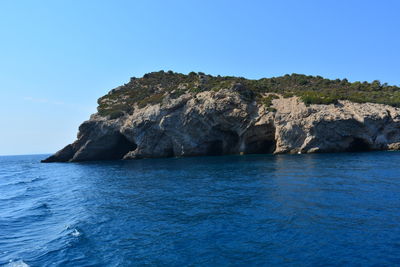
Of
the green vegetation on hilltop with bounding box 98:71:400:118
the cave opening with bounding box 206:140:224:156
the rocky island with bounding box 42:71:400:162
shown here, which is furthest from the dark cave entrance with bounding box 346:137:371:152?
the cave opening with bounding box 206:140:224:156

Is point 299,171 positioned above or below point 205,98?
below

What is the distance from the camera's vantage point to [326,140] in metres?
51.2

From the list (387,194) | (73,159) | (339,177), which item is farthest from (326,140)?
(73,159)

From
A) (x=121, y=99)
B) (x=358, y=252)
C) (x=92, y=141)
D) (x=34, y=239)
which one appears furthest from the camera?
(x=121, y=99)

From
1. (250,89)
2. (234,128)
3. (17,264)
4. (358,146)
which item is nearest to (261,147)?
(234,128)

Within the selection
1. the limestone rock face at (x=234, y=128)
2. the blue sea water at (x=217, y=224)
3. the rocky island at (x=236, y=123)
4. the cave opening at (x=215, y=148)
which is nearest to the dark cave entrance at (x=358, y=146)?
the limestone rock face at (x=234, y=128)

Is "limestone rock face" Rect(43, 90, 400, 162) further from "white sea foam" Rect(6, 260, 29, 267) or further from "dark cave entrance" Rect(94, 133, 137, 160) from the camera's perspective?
"white sea foam" Rect(6, 260, 29, 267)

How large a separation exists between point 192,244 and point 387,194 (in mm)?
13639

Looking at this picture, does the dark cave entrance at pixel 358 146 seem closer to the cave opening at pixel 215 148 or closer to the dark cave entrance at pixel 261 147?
the dark cave entrance at pixel 261 147

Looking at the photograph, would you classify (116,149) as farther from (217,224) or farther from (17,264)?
(17,264)

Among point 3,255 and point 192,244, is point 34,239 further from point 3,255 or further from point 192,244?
point 192,244

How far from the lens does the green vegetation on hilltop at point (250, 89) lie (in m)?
59.6

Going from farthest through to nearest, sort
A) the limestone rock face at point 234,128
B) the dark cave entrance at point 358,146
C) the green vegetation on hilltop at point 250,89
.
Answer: the green vegetation on hilltop at point 250,89, the dark cave entrance at point 358,146, the limestone rock face at point 234,128

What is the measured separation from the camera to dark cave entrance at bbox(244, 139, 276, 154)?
193 ft
